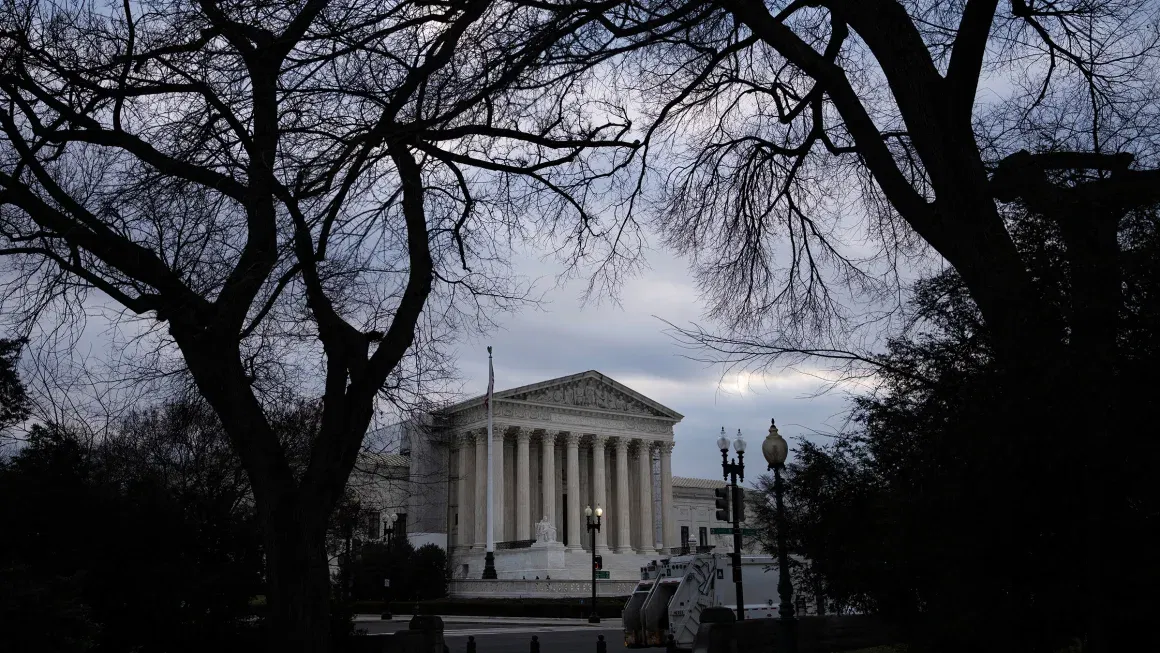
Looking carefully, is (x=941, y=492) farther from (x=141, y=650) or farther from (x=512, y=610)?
(x=512, y=610)

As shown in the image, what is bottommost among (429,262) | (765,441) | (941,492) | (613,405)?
(941,492)

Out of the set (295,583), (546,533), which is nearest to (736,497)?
(295,583)

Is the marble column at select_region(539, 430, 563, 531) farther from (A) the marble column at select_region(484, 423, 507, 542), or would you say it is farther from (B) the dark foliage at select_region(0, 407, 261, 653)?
(B) the dark foliage at select_region(0, 407, 261, 653)

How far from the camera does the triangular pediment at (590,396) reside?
8061cm

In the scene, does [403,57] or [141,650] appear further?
[141,650]

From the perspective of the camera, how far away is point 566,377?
82.8m

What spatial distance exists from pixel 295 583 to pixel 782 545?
7.63 m

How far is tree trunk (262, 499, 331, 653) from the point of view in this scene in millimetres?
9836

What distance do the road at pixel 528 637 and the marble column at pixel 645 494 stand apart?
4400 cm

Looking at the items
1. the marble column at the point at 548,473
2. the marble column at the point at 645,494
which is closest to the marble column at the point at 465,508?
the marble column at the point at 548,473

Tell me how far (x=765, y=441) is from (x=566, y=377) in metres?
67.1

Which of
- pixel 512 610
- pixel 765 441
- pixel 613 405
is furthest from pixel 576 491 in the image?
pixel 765 441

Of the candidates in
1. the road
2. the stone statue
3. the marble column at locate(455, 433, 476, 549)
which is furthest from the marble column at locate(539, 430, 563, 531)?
the road

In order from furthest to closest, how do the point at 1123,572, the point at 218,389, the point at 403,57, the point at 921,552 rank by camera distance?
the point at 218,389 < the point at 403,57 < the point at 921,552 < the point at 1123,572
